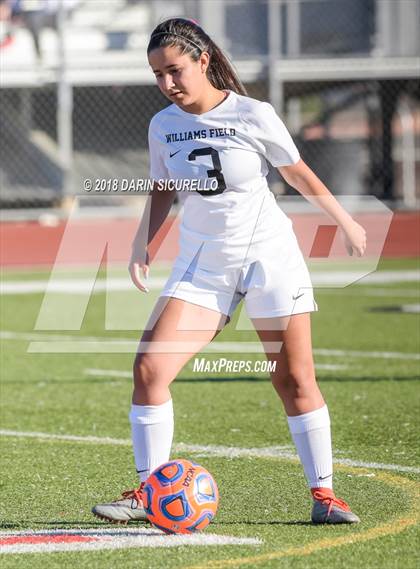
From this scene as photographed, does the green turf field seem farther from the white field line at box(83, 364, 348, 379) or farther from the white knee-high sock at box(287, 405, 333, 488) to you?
the white knee-high sock at box(287, 405, 333, 488)

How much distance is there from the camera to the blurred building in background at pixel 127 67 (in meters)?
17.8

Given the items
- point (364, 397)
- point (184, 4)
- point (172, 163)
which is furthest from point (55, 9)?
point (172, 163)

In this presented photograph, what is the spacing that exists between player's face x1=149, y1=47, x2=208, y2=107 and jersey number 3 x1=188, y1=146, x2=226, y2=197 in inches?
7.5

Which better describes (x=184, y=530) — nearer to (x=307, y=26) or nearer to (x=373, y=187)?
(x=307, y=26)

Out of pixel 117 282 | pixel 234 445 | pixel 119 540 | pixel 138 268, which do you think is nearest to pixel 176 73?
pixel 138 268

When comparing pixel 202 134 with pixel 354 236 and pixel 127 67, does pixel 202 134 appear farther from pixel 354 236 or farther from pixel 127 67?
pixel 127 67

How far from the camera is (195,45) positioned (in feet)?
15.1

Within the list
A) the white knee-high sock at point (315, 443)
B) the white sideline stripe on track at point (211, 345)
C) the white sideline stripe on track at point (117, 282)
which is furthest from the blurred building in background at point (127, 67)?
the white knee-high sock at point (315, 443)

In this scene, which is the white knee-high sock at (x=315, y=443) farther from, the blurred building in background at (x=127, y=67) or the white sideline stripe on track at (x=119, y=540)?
the blurred building in background at (x=127, y=67)

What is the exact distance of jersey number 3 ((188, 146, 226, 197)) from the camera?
15.1ft

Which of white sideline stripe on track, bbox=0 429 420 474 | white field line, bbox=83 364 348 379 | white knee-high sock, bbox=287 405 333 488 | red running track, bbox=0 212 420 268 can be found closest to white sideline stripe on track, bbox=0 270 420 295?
red running track, bbox=0 212 420 268

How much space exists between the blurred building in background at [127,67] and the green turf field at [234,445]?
651cm

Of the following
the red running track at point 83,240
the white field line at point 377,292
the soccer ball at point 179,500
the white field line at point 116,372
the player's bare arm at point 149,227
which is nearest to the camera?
the soccer ball at point 179,500

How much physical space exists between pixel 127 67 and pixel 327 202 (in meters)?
13.6
